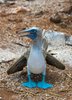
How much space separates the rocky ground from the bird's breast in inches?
11.2

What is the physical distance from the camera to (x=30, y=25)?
27.2 feet

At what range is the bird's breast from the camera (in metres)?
5.63

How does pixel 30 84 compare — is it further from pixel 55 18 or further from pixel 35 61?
pixel 55 18

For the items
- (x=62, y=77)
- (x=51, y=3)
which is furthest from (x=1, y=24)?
(x=62, y=77)

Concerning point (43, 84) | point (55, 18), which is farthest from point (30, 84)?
point (55, 18)

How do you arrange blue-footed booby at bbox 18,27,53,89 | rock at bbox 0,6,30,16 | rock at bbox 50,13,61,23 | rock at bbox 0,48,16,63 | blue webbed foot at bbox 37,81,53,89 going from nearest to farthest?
blue-footed booby at bbox 18,27,53,89, blue webbed foot at bbox 37,81,53,89, rock at bbox 0,48,16,63, rock at bbox 50,13,61,23, rock at bbox 0,6,30,16

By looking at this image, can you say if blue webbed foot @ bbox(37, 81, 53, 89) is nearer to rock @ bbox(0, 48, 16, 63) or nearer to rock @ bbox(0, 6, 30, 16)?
rock @ bbox(0, 48, 16, 63)

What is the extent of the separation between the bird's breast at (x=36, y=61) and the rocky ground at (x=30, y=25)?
0.93 ft

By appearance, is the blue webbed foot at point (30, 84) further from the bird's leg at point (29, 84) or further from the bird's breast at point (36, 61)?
the bird's breast at point (36, 61)

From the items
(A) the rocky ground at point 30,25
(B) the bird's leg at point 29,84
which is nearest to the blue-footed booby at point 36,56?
(B) the bird's leg at point 29,84

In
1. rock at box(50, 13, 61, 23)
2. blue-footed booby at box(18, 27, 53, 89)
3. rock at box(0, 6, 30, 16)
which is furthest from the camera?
rock at box(0, 6, 30, 16)

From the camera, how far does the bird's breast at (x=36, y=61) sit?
563 centimetres

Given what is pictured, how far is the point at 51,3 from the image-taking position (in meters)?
9.80

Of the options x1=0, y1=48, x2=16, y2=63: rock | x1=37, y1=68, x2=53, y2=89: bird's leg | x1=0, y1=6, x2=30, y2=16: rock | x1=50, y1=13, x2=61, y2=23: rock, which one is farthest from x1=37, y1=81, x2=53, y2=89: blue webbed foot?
x1=0, y1=6, x2=30, y2=16: rock
